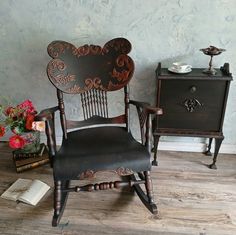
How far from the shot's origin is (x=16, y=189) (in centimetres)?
185

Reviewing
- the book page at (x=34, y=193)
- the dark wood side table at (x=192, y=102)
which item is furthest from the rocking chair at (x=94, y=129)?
→ the dark wood side table at (x=192, y=102)

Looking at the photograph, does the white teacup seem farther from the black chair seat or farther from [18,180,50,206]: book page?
[18,180,50,206]: book page

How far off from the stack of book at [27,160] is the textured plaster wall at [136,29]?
25.7 inches

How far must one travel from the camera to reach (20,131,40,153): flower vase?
2008 mm

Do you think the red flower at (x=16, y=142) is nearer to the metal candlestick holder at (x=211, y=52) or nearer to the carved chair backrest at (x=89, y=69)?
the carved chair backrest at (x=89, y=69)

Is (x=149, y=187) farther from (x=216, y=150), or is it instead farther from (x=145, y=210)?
(x=216, y=150)

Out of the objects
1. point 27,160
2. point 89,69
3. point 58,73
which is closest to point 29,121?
point 27,160

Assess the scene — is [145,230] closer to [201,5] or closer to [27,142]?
[27,142]

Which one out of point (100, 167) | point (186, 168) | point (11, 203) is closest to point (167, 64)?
point (186, 168)

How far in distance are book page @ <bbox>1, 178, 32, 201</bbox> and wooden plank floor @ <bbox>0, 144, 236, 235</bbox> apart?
38 mm

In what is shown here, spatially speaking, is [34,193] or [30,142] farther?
[30,142]

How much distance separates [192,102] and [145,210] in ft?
2.61

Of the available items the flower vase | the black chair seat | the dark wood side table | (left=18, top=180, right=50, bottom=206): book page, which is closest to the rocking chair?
the black chair seat

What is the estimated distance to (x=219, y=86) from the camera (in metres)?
1.81
